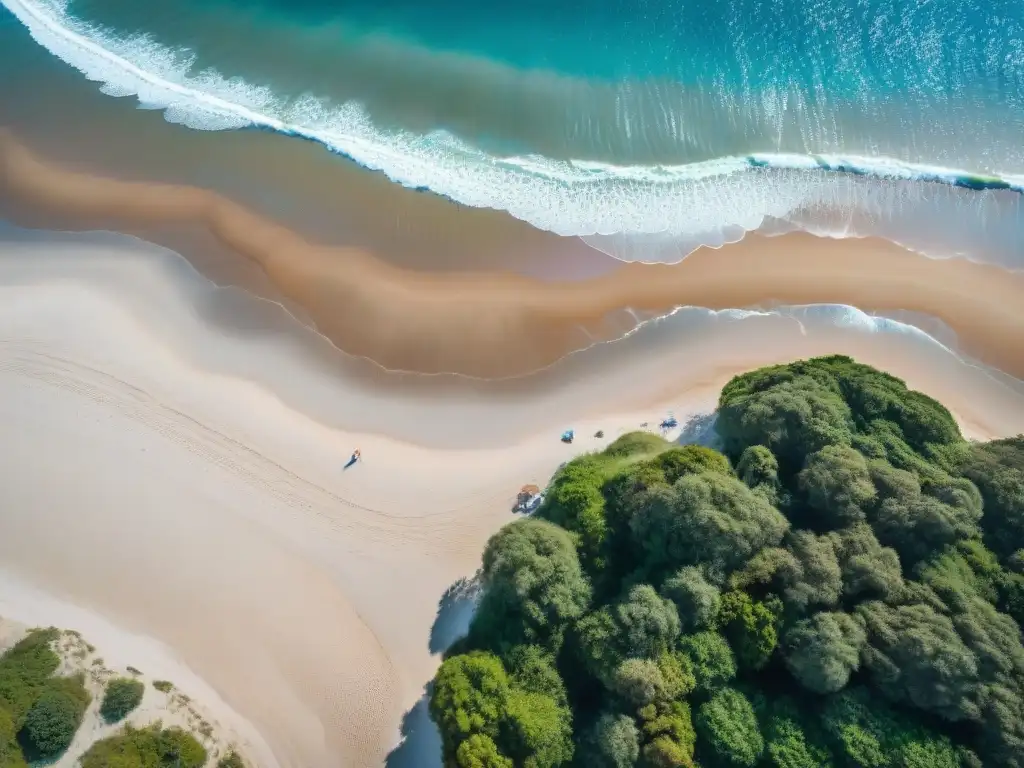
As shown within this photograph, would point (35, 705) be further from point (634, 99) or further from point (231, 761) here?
point (634, 99)

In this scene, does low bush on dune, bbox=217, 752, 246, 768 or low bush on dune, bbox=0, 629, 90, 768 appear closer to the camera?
low bush on dune, bbox=0, 629, 90, 768

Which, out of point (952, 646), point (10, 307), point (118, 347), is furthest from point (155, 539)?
point (952, 646)

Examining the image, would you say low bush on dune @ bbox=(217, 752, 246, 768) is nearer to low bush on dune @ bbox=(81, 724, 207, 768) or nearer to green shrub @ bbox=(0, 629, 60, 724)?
low bush on dune @ bbox=(81, 724, 207, 768)


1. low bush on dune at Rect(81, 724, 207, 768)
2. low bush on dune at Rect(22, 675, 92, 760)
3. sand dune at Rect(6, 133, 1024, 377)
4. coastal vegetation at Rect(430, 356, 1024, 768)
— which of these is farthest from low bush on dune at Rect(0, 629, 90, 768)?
sand dune at Rect(6, 133, 1024, 377)

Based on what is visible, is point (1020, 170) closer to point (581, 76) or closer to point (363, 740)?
point (581, 76)

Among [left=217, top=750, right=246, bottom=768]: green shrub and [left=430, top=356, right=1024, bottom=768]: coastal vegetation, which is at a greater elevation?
[left=430, top=356, right=1024, bottom=768]: coastal vegetation

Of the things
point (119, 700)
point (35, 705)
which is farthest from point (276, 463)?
point (35, 705)
